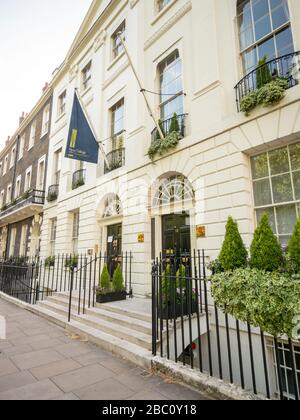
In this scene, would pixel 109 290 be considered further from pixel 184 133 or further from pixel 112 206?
pixel 184 133

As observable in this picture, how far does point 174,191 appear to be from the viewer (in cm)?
772

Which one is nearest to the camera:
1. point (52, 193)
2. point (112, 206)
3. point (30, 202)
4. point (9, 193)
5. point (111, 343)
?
point (111, 343)

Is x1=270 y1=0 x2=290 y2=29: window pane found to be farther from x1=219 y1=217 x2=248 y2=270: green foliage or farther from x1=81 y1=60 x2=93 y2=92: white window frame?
x1=81 y1=60 x2=93 y2=92: white window frame

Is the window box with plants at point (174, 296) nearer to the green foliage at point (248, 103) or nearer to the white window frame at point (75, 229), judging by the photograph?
the green foliage at point (248, 103)

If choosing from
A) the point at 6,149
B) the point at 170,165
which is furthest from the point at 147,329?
the point at 6,149

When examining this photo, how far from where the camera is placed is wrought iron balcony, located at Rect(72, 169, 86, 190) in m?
12.0

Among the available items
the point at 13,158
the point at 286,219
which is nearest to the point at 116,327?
the point at 286,219

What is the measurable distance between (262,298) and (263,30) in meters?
6.47

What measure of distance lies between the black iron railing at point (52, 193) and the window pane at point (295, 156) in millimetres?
11754

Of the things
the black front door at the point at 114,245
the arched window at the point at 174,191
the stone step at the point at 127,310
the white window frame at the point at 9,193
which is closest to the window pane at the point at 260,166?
the arched window at the point at 174,191

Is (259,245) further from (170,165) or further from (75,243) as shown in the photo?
(75,243)

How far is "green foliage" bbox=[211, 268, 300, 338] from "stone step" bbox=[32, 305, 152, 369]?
157 centimetres

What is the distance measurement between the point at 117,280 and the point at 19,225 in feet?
47.7

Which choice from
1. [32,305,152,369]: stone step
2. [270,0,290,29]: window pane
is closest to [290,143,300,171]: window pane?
[270,0,290,29]: window pane
